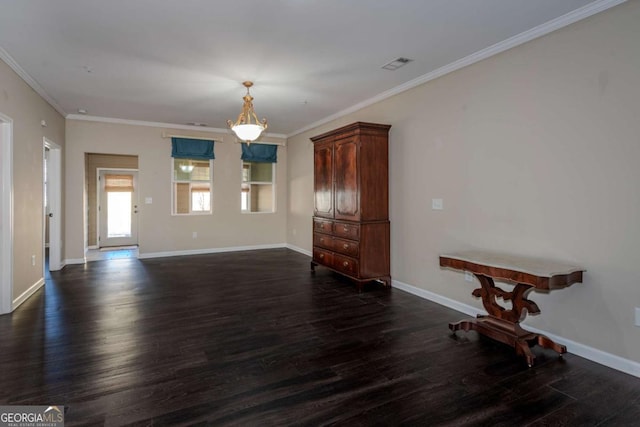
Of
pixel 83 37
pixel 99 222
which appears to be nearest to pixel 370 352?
pixel 83 37

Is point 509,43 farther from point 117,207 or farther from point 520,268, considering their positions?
point 117,207

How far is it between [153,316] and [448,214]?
3373mm

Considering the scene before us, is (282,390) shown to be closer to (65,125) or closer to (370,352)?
(370,352)

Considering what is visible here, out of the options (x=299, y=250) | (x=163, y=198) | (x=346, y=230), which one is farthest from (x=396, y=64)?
(x=163, y=198)

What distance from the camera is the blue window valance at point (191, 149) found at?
691 cm

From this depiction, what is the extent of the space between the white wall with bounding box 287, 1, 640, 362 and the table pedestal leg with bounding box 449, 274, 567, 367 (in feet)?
0.78

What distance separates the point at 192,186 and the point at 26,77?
11.5 ft

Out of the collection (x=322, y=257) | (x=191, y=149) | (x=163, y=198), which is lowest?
(x=322, y=257)

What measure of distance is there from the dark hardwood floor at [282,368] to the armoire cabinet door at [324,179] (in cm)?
155

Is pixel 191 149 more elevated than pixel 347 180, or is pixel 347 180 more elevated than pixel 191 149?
pixel 191 149

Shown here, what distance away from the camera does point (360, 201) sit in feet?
14.7

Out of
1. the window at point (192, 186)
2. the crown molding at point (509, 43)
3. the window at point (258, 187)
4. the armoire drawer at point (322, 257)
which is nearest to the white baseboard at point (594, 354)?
the armoire drawer at point (322, 257)

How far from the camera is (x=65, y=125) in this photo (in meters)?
6.07

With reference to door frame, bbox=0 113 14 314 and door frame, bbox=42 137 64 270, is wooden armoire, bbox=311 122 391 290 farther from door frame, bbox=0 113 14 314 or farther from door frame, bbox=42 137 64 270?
door frame, bbox=42 137 64 270
